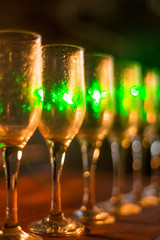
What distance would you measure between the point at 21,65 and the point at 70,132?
0.15 m

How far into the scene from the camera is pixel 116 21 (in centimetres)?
232

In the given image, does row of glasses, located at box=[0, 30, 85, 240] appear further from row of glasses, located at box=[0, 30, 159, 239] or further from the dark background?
the dark background

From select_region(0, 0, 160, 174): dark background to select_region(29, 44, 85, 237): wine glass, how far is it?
1.01m

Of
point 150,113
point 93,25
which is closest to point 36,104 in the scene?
point 150,113

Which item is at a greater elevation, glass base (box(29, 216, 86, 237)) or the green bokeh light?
the green bokeh light

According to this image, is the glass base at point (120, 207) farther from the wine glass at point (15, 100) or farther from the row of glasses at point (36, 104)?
the wine glass at point (15, 100)

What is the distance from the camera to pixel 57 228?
1.93 ft

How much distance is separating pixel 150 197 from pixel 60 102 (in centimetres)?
56

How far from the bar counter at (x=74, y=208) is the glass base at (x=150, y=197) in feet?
0.19

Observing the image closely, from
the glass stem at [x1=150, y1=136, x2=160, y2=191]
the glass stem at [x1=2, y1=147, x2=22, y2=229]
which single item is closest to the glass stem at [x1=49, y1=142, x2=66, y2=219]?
the glass stem at [x1=2, y1=147, x2=22, y2=229]

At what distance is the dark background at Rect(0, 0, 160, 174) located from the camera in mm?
1966

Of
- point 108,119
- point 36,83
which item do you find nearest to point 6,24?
point 108,119

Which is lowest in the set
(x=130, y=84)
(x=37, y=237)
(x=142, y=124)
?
→ (x=37, y=237)

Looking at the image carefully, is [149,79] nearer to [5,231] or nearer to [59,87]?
[59,87]
